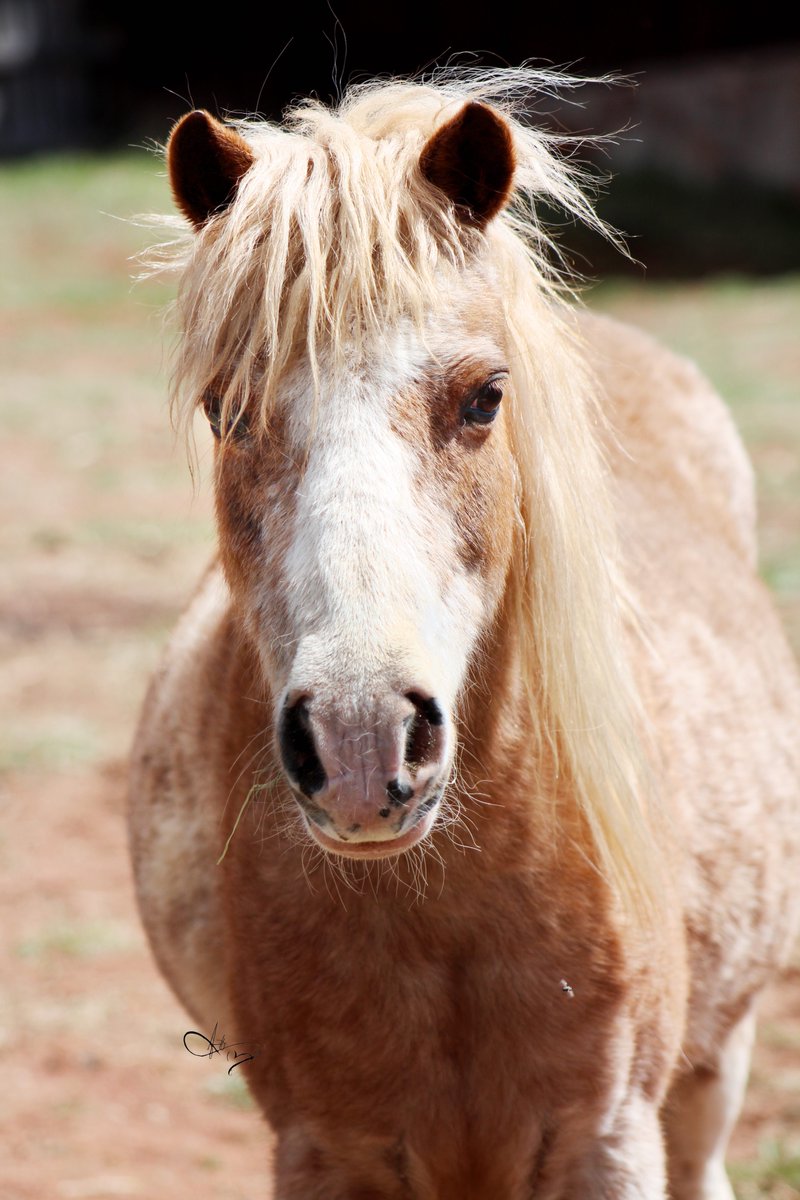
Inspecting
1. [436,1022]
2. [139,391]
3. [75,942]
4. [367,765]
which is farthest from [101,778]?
[139,391]

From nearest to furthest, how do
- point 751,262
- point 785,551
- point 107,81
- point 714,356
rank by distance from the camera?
point 785,551 → point 714,356 → point 751,262 → point 107,81

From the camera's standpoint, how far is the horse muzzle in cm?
158

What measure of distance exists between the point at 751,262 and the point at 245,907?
36.7ft

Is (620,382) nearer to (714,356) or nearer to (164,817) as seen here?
(164,817)

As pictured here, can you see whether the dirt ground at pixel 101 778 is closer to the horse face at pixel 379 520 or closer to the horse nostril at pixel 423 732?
the horse face at pixel 379 520

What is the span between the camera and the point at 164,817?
281 cm

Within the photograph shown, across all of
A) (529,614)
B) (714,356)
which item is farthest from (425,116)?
(714,356)

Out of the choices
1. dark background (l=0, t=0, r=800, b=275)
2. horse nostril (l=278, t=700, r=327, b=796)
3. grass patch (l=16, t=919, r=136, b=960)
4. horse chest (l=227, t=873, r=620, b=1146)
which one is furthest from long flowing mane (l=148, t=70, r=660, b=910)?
dark background (l=0, t=0, r=800, b=275)

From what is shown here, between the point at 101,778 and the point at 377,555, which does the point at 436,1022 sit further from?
the point at 101,778

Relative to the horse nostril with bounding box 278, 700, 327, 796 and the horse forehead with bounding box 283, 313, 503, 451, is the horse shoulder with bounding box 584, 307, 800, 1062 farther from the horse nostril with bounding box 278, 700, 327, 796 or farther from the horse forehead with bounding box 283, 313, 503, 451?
the horse nostril with bounding box 278, 700, 327, 796

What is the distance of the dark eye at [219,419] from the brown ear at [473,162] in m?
0.43

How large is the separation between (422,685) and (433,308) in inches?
22.1

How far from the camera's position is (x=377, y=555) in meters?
1.67

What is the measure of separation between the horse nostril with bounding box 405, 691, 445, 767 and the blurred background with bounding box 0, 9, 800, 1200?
0.57m
